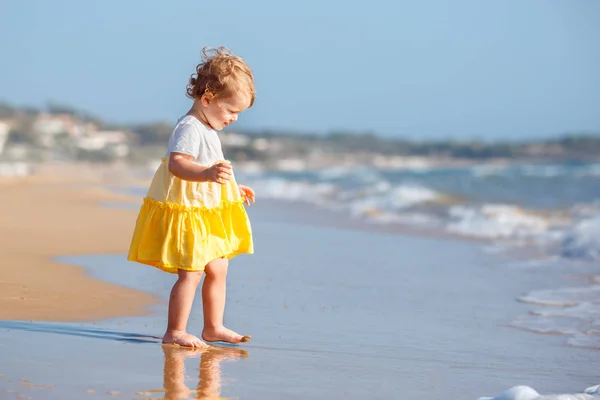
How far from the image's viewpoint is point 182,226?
146 inches

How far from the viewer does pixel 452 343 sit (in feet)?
14.0

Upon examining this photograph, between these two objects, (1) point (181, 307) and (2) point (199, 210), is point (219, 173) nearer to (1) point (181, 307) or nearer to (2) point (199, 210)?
(2) point (199, 210)

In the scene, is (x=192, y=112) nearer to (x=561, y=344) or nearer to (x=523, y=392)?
(x=523, y=392)

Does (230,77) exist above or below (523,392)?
above

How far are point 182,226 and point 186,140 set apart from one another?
35cm

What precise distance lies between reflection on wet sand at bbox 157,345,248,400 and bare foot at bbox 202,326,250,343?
0.09 m

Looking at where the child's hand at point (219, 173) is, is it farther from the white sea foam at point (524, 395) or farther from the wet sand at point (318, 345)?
the white sea foam at point (524, 395)

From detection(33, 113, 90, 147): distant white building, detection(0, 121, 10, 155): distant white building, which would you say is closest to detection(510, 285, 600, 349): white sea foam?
detection(0, 121, 10, 155): distant white building

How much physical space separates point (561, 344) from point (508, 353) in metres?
0.45

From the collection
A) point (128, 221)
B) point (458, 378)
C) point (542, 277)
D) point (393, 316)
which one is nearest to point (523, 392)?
point (458, 378)

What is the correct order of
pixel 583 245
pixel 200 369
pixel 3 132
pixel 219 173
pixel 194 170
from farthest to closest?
pixel 3 132 < pixel 583 245 < pixel 194 170 < pixel 219 173 < pixel 200 369

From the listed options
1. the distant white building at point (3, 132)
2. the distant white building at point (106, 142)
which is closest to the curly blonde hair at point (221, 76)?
the distant white building at point (3, 132)

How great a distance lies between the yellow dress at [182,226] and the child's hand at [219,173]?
23cm

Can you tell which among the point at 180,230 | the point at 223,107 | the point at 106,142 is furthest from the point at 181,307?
the point at 106,142
